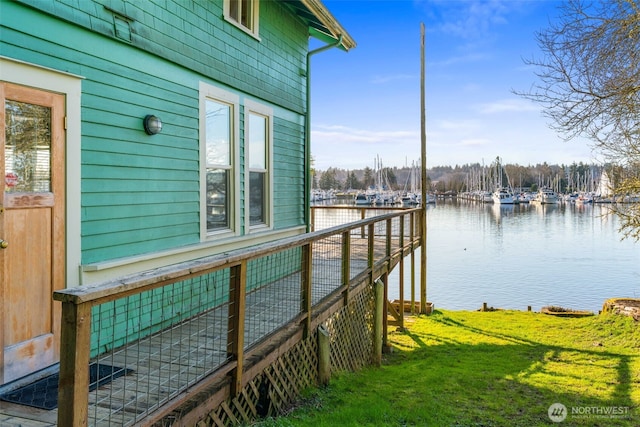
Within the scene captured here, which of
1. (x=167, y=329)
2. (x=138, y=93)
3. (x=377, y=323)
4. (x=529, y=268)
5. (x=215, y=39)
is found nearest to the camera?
(x=167, y=329)

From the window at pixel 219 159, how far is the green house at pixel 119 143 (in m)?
0.02

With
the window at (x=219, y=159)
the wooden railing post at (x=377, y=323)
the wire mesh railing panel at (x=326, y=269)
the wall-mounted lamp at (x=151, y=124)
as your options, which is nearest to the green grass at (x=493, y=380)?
the wooden railing post at (x=377, y=323)

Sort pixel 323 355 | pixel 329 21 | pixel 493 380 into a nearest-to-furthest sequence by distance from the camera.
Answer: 1. pixel 323 355
2. pixel 493 380
3. pixel 329 21

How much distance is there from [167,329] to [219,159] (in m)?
2.89

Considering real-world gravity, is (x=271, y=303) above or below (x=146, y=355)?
above

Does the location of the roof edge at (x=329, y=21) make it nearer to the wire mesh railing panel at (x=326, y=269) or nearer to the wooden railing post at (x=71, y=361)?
the wire mesh railing panel at (x=326, y=269)

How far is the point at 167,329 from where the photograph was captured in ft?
10.7

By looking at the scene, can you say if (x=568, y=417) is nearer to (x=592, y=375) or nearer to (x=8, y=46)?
(x=592, y=375)

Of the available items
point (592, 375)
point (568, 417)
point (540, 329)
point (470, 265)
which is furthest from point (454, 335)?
point (470, 265)

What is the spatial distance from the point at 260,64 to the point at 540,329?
8.38 metres

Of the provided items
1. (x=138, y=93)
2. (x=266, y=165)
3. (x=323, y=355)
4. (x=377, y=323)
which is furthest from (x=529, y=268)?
(x=138, y=93)

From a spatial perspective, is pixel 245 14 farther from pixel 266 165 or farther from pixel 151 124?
pixel 151 124

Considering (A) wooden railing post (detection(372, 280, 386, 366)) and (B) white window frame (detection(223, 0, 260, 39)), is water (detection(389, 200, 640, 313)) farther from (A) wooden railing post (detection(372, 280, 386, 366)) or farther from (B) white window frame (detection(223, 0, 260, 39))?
(B) white window frame (detection(223, 0, 260, 39))

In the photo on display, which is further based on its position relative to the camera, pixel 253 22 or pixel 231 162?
pixel 253 22
